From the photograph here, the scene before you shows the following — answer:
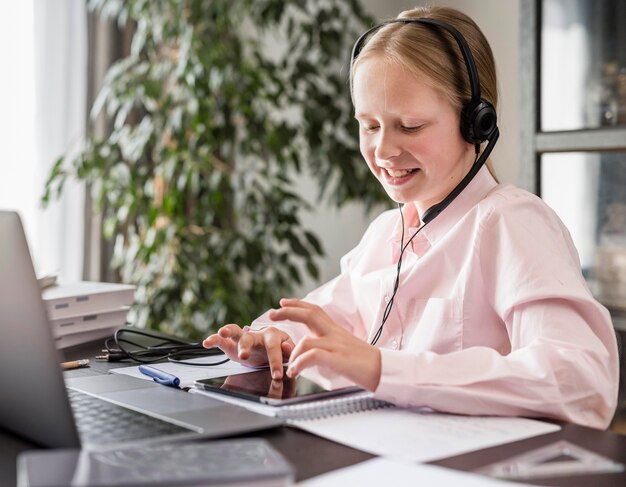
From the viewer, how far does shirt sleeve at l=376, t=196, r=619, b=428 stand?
3.04ft

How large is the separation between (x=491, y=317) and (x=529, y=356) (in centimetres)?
17

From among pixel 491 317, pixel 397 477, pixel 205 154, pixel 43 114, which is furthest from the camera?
pixel 43 114

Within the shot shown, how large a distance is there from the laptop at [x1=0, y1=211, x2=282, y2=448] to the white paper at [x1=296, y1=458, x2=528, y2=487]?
166 millimetres

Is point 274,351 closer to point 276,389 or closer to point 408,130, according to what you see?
point 276,389

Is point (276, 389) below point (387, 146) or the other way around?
below

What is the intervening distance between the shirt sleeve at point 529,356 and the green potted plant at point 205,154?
1475 mm

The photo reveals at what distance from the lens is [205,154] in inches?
99.1

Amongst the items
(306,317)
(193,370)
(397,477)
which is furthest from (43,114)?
(397,477)

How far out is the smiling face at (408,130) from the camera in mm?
1178

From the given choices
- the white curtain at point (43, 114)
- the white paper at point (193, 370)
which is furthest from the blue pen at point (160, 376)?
the white curtain at point (43, 114)

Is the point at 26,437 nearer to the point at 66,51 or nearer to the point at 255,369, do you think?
the point at 255,369

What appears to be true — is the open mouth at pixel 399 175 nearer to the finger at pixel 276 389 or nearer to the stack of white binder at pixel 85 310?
the finger at pixel 276 389

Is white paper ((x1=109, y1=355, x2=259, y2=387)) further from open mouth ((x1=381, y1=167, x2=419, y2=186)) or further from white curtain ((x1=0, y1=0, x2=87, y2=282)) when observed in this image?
white curtain ((x1=0, y1=0, x2=87, y2=282))

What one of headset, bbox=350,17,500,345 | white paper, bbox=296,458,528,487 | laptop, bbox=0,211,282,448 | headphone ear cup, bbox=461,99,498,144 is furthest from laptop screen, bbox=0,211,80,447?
headphone ear cup, bbox=461,99,498,144
